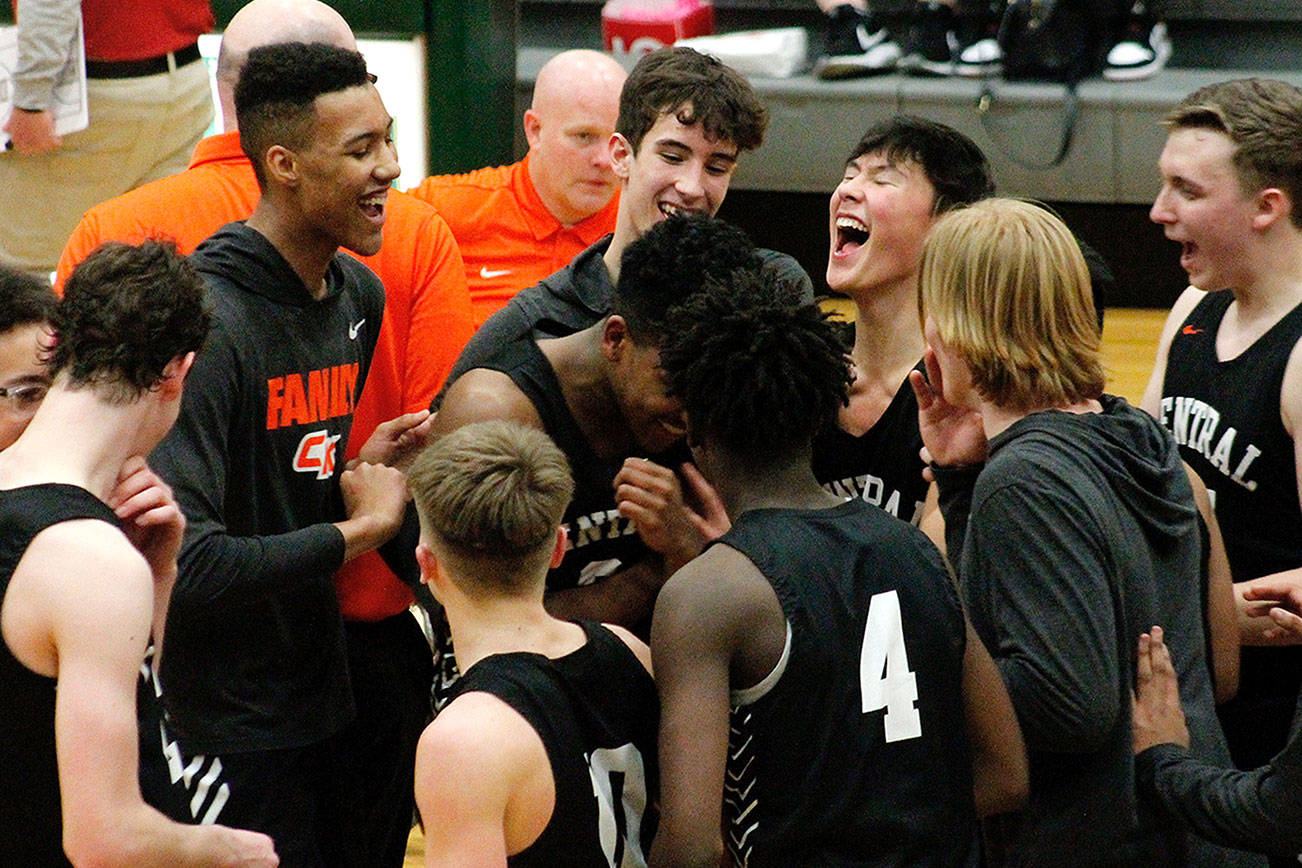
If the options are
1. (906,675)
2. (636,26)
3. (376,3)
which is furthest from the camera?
(636,26)

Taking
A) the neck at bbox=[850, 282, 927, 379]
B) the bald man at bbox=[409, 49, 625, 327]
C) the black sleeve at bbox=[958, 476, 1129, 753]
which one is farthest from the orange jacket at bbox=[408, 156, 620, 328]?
the black sleeve at bbox=[958, 476, 1129, 753]

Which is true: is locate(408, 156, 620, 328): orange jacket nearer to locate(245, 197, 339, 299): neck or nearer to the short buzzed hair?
locate(245, 197, 339, 299): neck

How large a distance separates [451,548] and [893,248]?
130cm

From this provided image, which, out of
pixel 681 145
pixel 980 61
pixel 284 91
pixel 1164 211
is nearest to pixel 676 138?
pixel 681 145

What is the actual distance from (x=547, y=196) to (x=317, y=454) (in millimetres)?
1994

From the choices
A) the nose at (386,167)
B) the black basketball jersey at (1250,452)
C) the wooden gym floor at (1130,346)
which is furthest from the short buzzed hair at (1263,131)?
the wooden gym floor at (1130,346)

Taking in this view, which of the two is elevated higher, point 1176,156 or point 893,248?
point 1176,156

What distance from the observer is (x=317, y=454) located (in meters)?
2.64

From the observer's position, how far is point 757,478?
2.04m

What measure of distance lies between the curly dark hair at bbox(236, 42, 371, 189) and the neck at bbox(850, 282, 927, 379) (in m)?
1.05

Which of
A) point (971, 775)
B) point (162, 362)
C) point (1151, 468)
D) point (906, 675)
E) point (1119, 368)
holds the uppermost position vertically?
point (162, 362)

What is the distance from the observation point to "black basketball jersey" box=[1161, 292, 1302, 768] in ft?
9.12

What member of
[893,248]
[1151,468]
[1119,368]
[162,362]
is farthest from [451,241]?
[1119,368]

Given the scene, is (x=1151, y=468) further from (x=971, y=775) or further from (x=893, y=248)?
(x=893, y=248)
